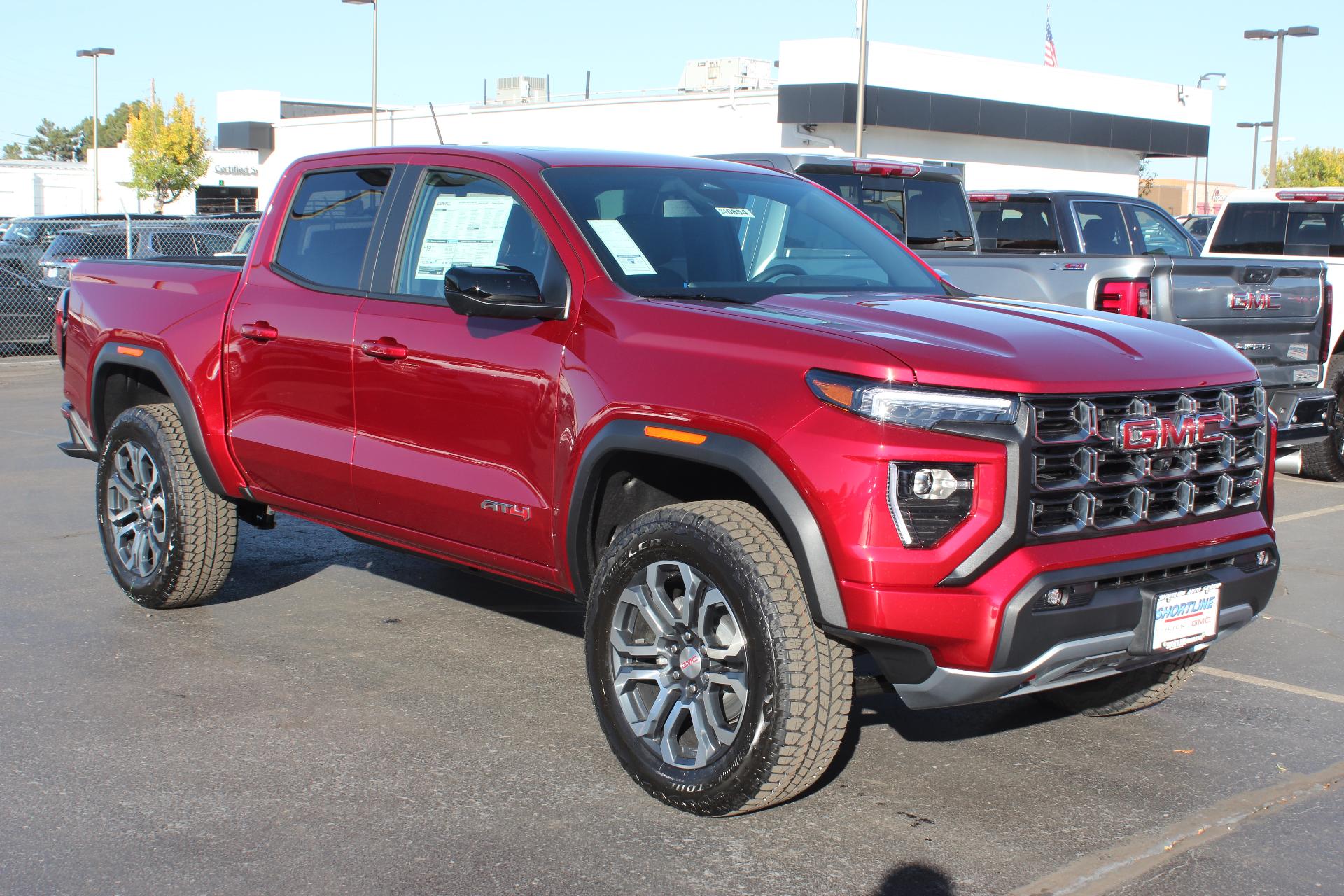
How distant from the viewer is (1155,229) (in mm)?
12766

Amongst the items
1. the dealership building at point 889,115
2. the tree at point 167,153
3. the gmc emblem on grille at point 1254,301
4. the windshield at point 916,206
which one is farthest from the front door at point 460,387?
the tree at point 167,153

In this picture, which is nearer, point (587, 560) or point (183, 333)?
point (587, 560)

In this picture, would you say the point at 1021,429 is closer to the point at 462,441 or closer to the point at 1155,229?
the point at 462,441

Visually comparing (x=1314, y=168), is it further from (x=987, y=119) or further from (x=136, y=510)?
(x=136, y=510)

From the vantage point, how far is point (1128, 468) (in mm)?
3965

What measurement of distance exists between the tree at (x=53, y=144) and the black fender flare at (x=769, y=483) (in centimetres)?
16479

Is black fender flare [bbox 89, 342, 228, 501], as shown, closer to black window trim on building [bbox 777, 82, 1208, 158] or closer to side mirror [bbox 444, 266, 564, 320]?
side mirror [bbox 444, 266, 564, 320]

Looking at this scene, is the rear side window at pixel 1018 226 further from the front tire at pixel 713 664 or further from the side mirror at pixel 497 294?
the front tire at pixel 713 664

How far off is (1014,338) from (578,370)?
51.9 inches

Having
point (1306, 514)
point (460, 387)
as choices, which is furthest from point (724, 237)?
point (1306, 514)

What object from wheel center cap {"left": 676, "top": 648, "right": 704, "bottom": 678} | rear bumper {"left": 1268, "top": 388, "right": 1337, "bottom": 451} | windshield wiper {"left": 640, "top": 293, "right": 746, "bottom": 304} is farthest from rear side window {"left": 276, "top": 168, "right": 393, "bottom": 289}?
rear bumper {"left": 1268, "top": 388, "right": 1337, "bottom": 451}

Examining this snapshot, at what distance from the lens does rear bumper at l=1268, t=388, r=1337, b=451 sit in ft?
27.7

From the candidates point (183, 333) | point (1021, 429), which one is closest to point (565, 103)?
point (183, 333)

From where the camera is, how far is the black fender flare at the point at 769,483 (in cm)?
377
